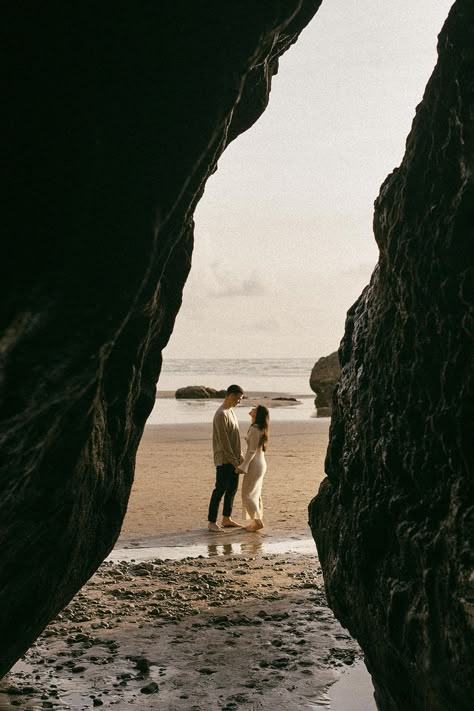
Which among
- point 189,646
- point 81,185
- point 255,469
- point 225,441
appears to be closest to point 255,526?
point 255,469

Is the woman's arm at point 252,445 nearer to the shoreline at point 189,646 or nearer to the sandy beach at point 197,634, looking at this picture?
the sandy beach at point 197,634

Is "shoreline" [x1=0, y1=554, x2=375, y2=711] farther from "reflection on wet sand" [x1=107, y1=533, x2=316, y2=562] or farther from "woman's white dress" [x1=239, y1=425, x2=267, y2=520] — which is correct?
"woman's white dress" [x1=239, y1=425, x2=267, y2=520]

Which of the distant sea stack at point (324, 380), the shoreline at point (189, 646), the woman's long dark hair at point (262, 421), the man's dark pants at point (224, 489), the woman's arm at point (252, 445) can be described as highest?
the distant sea stack at point (324, 380)

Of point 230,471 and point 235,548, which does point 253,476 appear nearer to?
point 230,471

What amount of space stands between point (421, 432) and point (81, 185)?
2.24 metres

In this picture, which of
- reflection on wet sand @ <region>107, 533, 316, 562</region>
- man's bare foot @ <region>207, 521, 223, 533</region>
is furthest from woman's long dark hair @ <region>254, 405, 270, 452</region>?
reflection on wet sand @ <region>107, 533, 316, 562</region>

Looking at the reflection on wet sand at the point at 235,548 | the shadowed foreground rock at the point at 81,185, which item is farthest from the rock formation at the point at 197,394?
the shadowed foreground rock at the point at 81,185

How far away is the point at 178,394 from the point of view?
43.7 m

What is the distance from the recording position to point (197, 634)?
21.0 feet

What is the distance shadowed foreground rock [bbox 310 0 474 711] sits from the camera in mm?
3691

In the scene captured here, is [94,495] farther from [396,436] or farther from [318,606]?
[318,606]

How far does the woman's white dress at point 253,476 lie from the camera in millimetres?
10930

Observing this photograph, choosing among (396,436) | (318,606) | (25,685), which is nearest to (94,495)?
(25,685)

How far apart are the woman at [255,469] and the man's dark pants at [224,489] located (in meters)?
0.16
